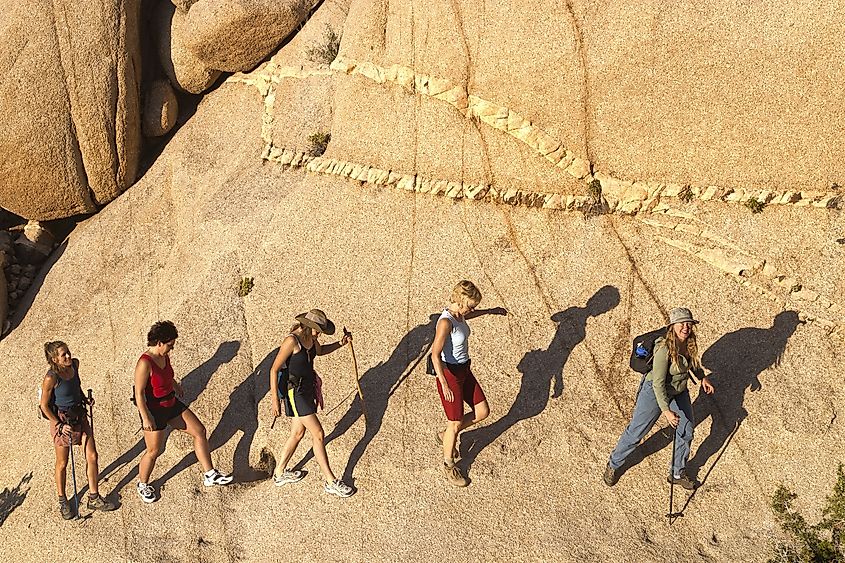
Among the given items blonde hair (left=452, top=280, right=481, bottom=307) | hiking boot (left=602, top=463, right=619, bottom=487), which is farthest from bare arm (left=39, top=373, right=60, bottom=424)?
hiking boot (left=602, top=463, right=619, bottom=487)

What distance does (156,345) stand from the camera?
7.62 m

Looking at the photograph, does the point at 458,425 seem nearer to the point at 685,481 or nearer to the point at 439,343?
the point at 439,343

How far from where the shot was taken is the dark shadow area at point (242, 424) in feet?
28.8

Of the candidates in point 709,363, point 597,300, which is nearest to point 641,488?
point 709,363

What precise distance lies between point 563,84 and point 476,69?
1.32 metres

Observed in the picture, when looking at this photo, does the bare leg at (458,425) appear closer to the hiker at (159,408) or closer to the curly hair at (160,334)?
the hiker at (159,408)

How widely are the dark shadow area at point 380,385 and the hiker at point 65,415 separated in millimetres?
2296

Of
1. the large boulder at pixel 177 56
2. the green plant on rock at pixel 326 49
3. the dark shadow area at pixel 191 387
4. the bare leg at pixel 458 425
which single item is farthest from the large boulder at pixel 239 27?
the bare leg at pixel 458 425

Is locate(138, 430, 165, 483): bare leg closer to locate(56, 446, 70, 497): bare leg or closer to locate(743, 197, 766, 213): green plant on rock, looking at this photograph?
locate(56, 446, 70, 497): bare leg

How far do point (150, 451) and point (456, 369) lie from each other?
3.52 meters

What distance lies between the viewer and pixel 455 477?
26.1 feet

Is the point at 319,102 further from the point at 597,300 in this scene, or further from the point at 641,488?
the point at 641,488

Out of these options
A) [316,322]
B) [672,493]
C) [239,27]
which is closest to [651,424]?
[672,493]

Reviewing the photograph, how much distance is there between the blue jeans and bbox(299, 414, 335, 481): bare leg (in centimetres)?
301
